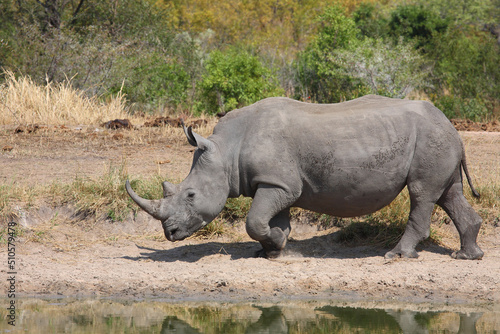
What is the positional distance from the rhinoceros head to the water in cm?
86

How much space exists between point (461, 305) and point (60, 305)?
11.1 feet

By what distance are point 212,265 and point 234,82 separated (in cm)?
756

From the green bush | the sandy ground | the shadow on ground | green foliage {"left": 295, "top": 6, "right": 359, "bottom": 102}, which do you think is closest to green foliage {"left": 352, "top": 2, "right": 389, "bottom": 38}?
green foliage {"left": 295, "top": 6, "right": 359, "bottom": 102}

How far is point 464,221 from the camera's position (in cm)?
661

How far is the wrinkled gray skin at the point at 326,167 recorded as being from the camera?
631 cm

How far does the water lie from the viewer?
5305mm

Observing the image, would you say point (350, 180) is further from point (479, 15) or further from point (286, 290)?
point (479, 15)

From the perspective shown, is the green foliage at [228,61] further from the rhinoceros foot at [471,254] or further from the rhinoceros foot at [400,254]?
the rhinoceros foot at [400,254]

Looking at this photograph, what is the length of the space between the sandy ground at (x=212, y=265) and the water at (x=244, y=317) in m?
0.16

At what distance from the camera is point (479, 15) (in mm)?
27922

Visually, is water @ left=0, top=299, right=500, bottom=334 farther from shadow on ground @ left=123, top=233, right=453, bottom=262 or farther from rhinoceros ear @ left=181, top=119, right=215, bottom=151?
rhinoceros ear @ left=181, top=119, right=215, bottom=151

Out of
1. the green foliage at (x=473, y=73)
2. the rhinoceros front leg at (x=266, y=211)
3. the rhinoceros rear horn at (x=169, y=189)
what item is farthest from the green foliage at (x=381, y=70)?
the rhinoceros rear horn at (x=169, y=189)

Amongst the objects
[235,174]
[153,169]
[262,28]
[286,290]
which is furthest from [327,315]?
[262,28]

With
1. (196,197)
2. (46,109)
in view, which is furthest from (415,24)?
(196,197)
